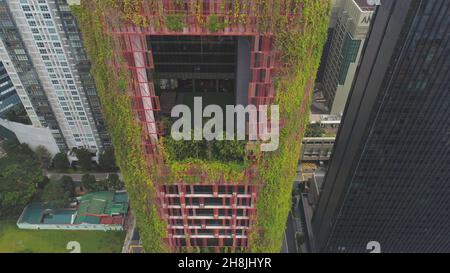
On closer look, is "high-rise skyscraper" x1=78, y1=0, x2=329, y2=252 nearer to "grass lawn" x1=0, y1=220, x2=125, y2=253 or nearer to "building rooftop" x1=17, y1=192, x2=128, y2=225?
"grass lawn" x1=0, y1=220, x2=125, y2=253

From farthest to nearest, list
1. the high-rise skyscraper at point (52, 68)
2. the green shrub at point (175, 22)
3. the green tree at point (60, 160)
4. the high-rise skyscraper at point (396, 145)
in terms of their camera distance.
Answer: the green tree at point (60, 160) < the high-rise skyscraper at point (52, 68) < the high-rise skyscraper at point (396, 145) < the green shrub at point (175, 22)

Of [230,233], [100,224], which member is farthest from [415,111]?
[100,224]

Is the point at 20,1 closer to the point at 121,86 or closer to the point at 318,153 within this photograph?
the point at 121,86

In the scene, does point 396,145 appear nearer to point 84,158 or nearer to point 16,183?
point 84,158

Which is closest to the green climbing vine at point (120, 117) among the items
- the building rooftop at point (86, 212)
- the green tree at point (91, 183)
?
the building rooftop at point (86, 212)

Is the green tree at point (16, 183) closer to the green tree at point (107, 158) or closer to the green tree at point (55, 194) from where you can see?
the green tree at point (55, 194)

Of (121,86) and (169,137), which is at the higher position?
(121,86)
